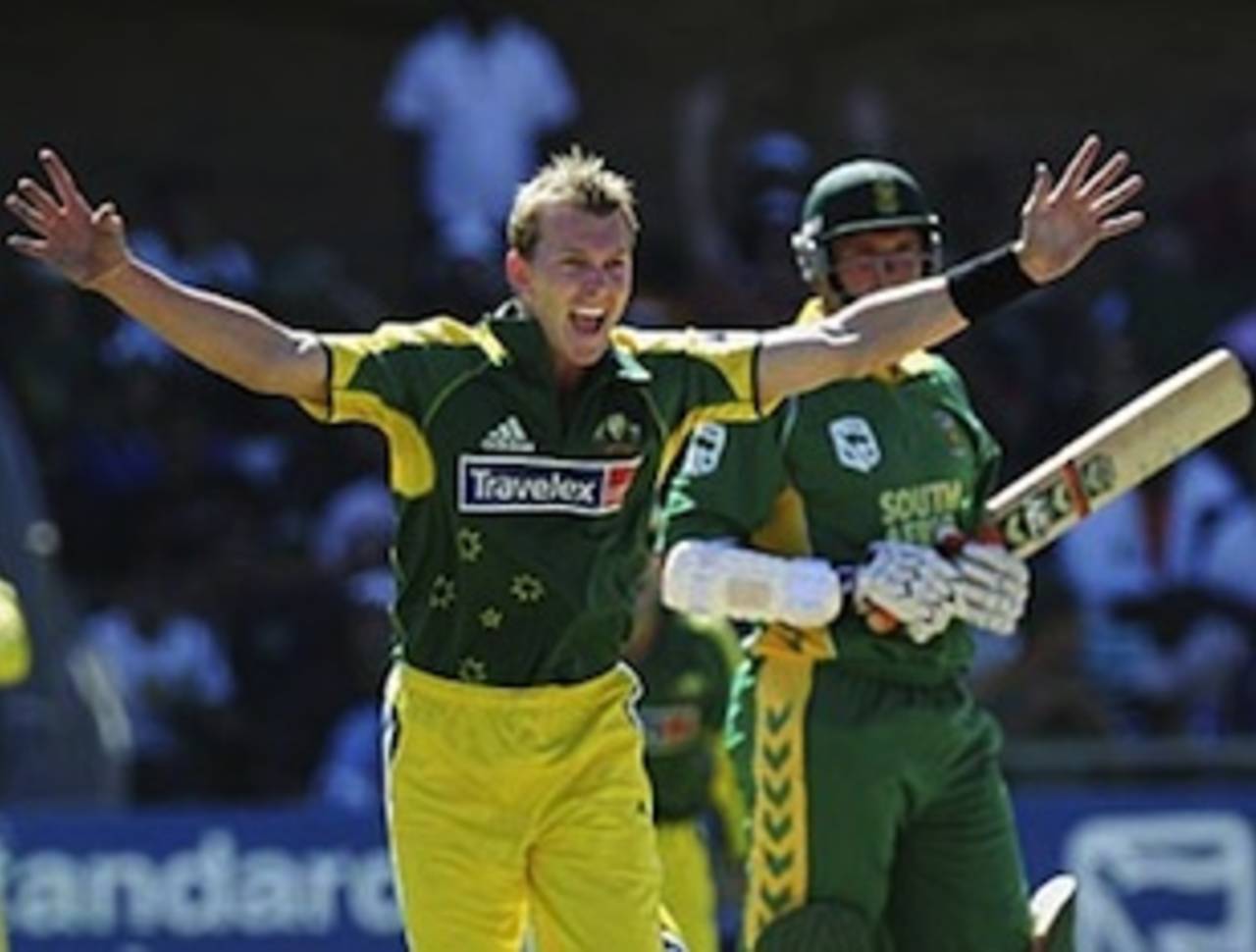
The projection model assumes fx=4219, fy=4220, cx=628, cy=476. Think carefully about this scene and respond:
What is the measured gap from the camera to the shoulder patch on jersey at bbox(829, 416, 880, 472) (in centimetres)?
920

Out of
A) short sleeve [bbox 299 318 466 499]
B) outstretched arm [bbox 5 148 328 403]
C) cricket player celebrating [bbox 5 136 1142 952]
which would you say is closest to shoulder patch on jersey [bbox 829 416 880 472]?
cricket player celebrating [bbox 5 136 1142 952]

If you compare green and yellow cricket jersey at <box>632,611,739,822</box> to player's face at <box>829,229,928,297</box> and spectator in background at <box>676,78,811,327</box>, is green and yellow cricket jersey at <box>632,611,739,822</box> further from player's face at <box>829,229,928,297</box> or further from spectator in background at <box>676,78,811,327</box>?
spectator in background at <box>676,78,811,327</box>

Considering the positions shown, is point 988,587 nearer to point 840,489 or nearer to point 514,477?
point 840,489

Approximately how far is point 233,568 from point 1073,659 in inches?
128

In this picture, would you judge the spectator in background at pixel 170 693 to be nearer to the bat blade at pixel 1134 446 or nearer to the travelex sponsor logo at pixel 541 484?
the bat blade at pixel 1134 446

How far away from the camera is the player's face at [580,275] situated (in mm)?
8062

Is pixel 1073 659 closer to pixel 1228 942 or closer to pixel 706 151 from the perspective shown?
pixel 1228 942

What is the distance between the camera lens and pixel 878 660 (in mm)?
9211

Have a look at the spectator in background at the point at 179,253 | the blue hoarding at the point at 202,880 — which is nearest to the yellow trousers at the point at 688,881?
the blue hoarding at the point at 202,880

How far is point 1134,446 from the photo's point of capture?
9.62 metres

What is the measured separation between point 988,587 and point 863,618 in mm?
282

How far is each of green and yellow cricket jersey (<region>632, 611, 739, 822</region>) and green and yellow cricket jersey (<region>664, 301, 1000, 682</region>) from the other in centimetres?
196

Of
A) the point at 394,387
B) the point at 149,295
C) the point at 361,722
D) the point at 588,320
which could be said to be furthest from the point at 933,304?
the point at 361,722

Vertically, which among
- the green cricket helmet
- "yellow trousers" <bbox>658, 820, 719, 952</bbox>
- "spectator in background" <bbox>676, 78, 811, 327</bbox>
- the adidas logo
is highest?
"spectator in background" <bbox>676, 78, 811, 327</bbox>
